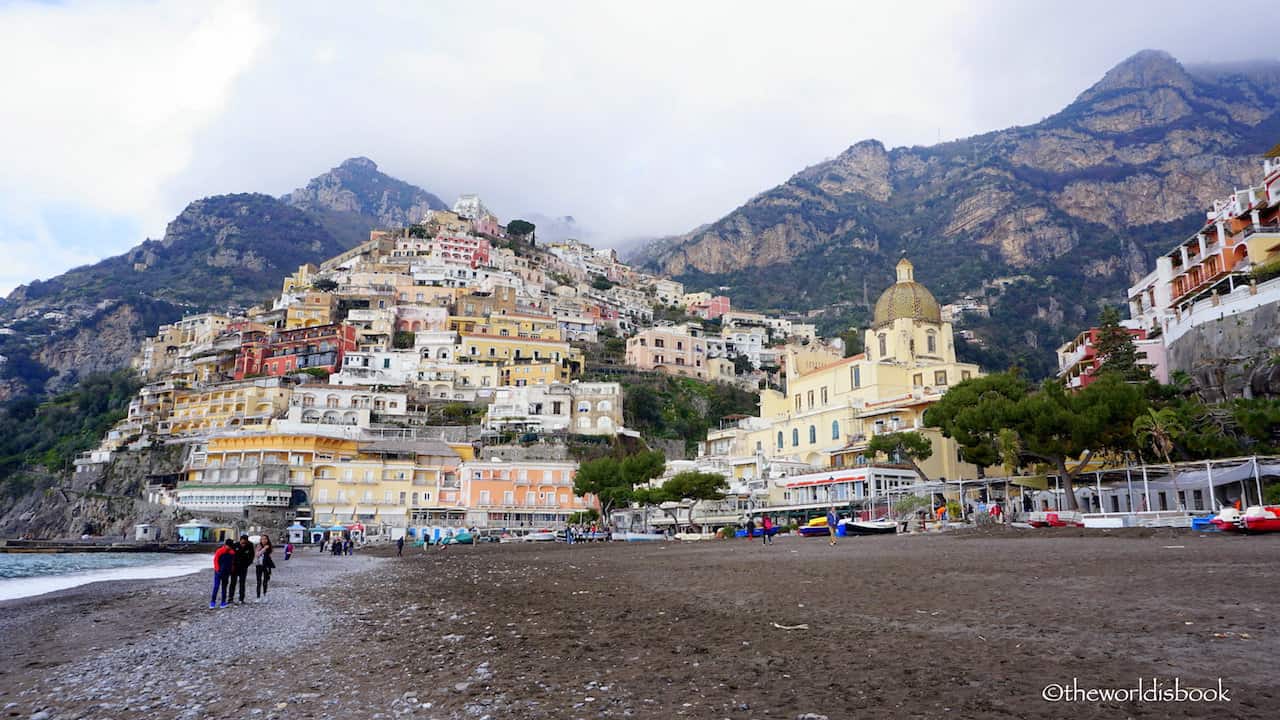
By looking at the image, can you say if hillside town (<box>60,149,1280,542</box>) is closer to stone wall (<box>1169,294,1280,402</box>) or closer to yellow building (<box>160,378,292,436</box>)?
yellow building (<box>160,378,292,436</box>)

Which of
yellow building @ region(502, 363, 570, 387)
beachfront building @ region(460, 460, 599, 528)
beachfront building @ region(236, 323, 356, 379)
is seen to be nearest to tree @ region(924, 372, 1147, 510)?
beachfront building @ region(460, 460, 599, 528)

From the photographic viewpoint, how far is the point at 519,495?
70875 mm

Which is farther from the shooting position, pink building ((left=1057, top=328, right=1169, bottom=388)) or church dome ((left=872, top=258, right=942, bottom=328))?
church dome ((left=872, top=258, right=942, bottom=328))

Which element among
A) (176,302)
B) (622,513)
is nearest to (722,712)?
(622,513)

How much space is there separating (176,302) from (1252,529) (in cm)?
17452

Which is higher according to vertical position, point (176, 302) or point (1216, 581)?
point (176, 302)

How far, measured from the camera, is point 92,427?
96750mm

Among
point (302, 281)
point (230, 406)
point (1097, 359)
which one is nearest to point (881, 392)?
point (1097, 359)

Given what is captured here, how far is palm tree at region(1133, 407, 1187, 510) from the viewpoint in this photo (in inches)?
1364

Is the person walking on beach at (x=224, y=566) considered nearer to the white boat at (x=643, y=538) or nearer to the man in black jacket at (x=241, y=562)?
the man in black jacket at (x=241, y=562)

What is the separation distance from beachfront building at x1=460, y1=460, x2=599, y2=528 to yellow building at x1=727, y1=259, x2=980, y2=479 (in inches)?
686

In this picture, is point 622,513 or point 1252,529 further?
point 622,513

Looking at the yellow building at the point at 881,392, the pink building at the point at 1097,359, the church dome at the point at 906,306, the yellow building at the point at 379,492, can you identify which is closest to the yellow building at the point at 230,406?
the yellow building at the point at 379,492

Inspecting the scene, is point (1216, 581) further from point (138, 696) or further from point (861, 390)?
point (861, 390)
